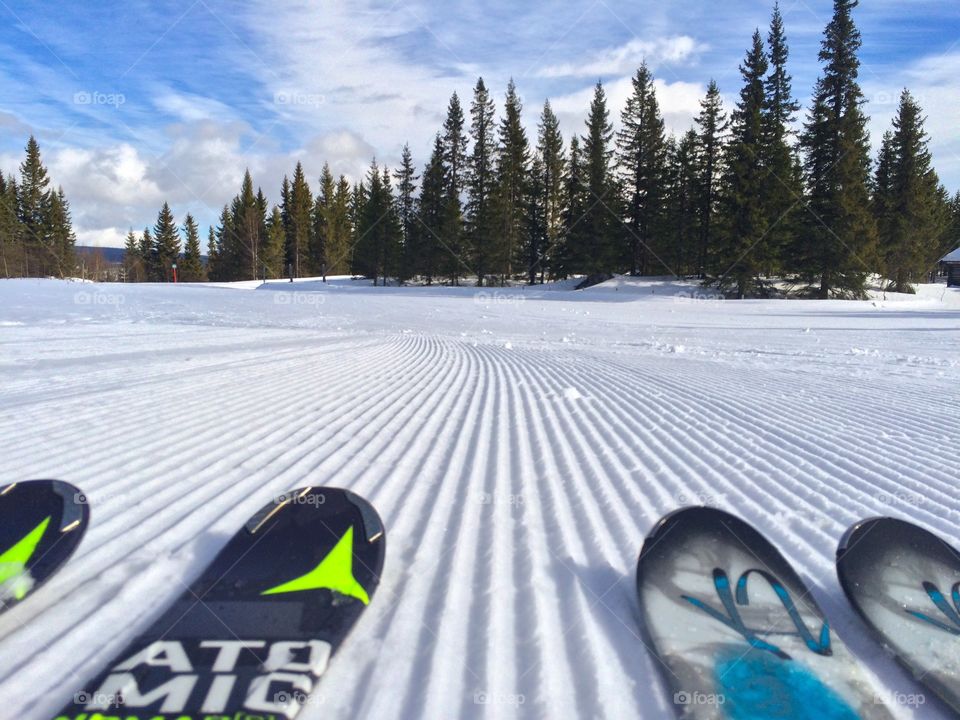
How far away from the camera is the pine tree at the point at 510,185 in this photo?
40.2m

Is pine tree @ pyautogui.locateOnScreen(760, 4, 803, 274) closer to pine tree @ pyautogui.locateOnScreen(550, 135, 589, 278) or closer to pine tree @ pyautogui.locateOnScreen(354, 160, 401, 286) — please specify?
pine tree @ pyautogui.locateOnScreen(550, 135, 589, 278)

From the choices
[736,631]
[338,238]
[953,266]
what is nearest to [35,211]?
[338,238]

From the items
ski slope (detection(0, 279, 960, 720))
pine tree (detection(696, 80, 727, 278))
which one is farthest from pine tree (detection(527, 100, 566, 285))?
ski slope (detection(0, 279, 960, 720))

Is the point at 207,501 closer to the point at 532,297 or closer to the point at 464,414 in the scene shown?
the point at 464,414

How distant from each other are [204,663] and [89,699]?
333 mm

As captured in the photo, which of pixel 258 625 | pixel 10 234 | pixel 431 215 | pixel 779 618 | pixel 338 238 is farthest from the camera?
pixel 338 238

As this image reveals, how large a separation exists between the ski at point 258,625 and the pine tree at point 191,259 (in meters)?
74.3

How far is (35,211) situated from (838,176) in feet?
229

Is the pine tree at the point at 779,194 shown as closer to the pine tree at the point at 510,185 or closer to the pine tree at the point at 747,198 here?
the pine tree at the point at 747,198

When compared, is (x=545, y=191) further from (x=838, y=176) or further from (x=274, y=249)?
(x=274, y=249)

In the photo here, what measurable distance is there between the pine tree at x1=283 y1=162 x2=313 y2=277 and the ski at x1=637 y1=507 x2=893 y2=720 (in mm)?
61182

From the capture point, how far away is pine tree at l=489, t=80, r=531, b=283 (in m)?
40.2

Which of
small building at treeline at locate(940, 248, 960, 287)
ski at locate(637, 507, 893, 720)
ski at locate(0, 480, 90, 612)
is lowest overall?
ski at locate(637, 507, 893, 720)

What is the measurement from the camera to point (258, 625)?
2195mm
